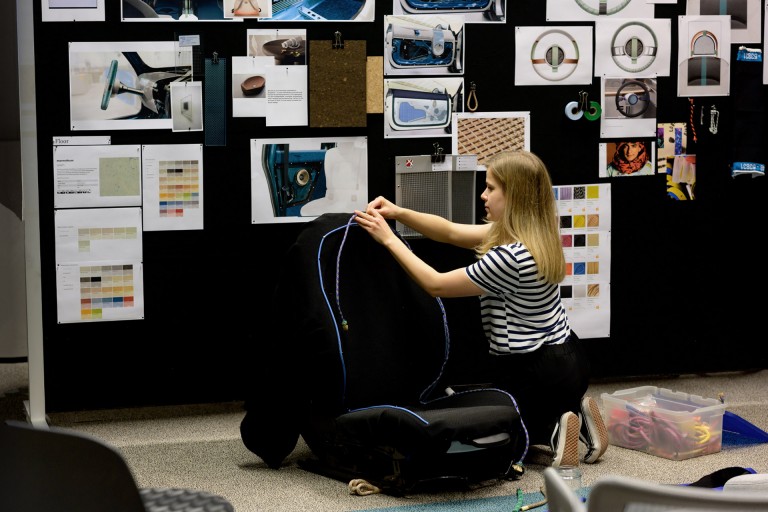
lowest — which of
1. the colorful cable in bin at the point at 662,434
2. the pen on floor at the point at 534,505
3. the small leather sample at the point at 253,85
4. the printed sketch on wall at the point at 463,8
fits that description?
the pen on floor at the point at 534,505

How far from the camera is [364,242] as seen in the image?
3492mm

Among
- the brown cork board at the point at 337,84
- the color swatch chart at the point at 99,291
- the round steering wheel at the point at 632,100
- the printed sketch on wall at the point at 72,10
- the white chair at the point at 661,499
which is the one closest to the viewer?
the white chair at the point at 661,499

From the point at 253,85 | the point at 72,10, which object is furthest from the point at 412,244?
the point at 72,10

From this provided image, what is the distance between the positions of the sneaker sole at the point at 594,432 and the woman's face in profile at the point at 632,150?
1.37 metres

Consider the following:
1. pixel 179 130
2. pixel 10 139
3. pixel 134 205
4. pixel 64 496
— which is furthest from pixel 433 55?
pixel 64 496

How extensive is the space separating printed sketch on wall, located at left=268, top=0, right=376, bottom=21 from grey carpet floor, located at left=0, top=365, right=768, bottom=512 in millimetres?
1628

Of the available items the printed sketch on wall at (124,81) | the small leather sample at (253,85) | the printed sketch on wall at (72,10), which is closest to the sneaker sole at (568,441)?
the small leather sample at (253,85)

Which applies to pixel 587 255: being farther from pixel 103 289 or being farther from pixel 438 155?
pixel 103 289

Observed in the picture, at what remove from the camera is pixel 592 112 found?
4383 mm

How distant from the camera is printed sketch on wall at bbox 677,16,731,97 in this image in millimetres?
4438

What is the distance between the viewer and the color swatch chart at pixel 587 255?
174 inches

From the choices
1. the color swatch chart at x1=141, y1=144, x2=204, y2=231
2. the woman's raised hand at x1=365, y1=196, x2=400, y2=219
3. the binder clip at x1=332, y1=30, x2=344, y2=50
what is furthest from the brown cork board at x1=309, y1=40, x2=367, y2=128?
the woman's raised hand at x1=365, y1=196, x2=400, y2=219

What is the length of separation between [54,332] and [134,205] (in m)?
0.59

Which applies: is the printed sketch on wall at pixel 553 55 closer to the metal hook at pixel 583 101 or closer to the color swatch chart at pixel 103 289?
the metal hook at pixel 583 101
